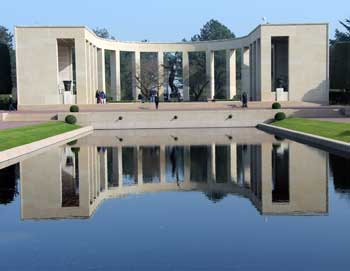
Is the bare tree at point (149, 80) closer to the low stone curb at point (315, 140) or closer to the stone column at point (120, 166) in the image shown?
the low stone curb at point (315, 140)

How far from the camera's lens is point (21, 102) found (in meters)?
40.2

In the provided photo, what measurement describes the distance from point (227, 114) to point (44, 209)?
79.6ft

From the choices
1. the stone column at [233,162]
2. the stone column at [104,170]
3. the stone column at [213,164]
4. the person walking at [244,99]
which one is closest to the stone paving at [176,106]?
the person walking at [244,99]

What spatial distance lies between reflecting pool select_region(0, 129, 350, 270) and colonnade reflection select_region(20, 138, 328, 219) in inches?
0.9

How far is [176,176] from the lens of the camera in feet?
37.6

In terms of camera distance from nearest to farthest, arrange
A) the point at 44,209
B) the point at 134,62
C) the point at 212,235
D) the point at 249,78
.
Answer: the point at 212,235 < the point at 44,209 < the point at 249,78 < the point at 134,62

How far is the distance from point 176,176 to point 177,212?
3923 mm

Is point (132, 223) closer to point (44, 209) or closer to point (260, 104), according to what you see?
point (44, 209)

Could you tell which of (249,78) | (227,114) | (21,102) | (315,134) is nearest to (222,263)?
(315,134)

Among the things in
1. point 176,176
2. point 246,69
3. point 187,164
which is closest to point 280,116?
point 187,164

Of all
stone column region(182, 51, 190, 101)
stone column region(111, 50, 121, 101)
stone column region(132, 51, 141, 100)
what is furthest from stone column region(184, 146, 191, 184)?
stone column region(182, 51, 190, 101)

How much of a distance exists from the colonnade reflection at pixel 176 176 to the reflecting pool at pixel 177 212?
0.02 meters

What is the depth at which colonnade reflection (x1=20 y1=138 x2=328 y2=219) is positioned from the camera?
26.7ft

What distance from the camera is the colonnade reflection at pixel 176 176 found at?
815 cm
